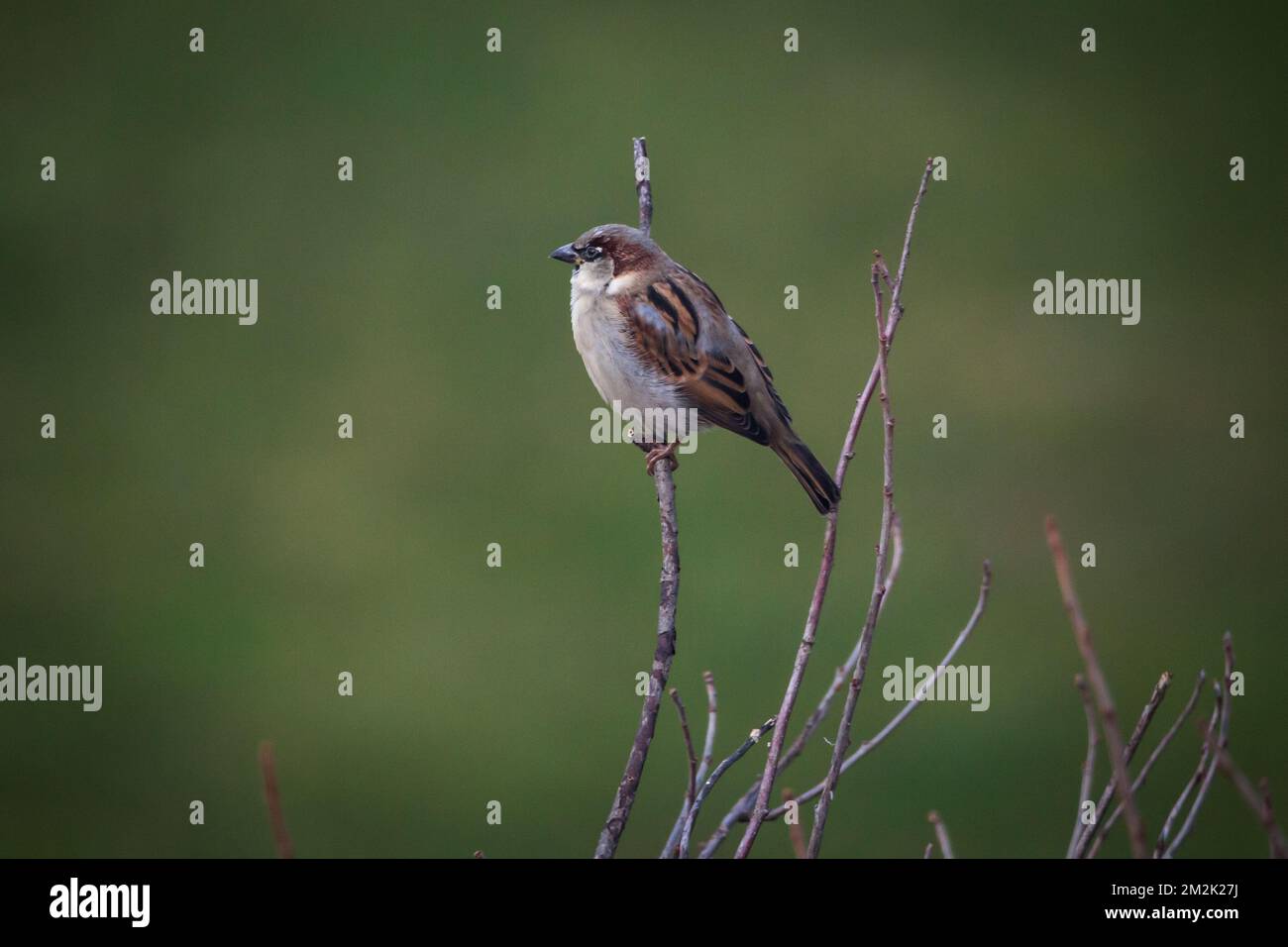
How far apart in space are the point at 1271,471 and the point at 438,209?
7477 mm

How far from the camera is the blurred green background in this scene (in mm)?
8648

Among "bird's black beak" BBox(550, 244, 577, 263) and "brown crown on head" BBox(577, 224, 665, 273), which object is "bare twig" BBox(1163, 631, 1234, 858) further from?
"bird's black beak" BBox(550, 244, 577, 263)

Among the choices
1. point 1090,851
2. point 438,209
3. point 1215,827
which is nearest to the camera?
point 1090,851

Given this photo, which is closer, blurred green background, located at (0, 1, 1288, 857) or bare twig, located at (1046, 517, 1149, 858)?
bare twig, located at (1046, 517, 1149, 858)

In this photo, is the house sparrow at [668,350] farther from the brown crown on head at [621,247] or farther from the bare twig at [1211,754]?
the bare twig at [1211,754]

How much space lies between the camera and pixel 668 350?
531cm

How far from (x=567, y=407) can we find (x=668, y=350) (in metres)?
5.34

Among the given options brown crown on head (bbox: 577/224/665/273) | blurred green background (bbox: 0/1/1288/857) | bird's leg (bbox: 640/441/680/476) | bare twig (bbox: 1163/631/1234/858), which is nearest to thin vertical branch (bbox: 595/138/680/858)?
bare twig (bbox: 1163/631/1234/858)

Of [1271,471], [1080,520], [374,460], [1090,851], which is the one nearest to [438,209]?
[374,460]

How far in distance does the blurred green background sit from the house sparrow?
3.45 metres

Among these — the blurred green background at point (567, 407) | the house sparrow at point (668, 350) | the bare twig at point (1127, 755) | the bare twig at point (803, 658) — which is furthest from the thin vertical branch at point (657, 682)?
the blurred green background at point (567, 407)

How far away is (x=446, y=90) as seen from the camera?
43.2 feet

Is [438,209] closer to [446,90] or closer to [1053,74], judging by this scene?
[446,90]
